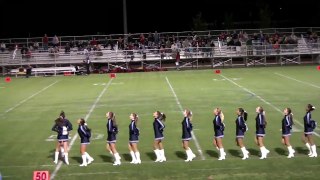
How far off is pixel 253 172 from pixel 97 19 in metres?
48.3

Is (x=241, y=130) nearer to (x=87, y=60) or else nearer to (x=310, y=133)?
(x=310, y=133)

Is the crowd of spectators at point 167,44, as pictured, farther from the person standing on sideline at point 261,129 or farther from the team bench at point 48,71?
the person standing on sideline at point 261,129

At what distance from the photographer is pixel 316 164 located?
12578mm

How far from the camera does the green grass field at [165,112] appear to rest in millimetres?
12547

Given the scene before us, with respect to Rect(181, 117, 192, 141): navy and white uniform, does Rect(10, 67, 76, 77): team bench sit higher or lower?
higher

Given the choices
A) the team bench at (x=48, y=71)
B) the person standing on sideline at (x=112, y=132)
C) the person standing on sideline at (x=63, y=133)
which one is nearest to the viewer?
the person standing on sideline at (x=112, y=132)

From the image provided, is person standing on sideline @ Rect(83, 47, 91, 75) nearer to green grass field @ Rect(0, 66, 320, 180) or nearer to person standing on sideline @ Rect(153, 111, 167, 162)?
green grass field @ Rect(0, 66, 320, 180)

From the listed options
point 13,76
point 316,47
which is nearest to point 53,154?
point 13,76

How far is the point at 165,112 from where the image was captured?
20812 millimetres

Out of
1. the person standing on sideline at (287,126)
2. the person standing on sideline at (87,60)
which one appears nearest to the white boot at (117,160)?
the person standing on sideline at (287,126)

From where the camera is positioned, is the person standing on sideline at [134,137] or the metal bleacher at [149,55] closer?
the person standing on sideline at [134,137]

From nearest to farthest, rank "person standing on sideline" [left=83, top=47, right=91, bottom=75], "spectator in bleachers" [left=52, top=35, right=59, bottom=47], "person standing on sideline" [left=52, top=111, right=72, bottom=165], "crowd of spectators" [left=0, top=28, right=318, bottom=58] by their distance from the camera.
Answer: "person standing on sideline" [left=52, top=111, right=72, bottom=165] → "person standing on sideline" [left=83, top=47, right=91, bottom=75] → "crowd of spectators" [left=0, top=28, right=318, bottom=58] → "spectator in bleachers" [left=52, top=35, right=59, bottom=47]

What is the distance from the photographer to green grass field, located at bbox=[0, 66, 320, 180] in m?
12.5

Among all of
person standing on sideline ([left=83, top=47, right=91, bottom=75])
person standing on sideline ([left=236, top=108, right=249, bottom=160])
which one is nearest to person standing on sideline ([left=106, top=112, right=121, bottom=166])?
person standing on sideline ([left=236, top=108, right=249, bottom=160])
